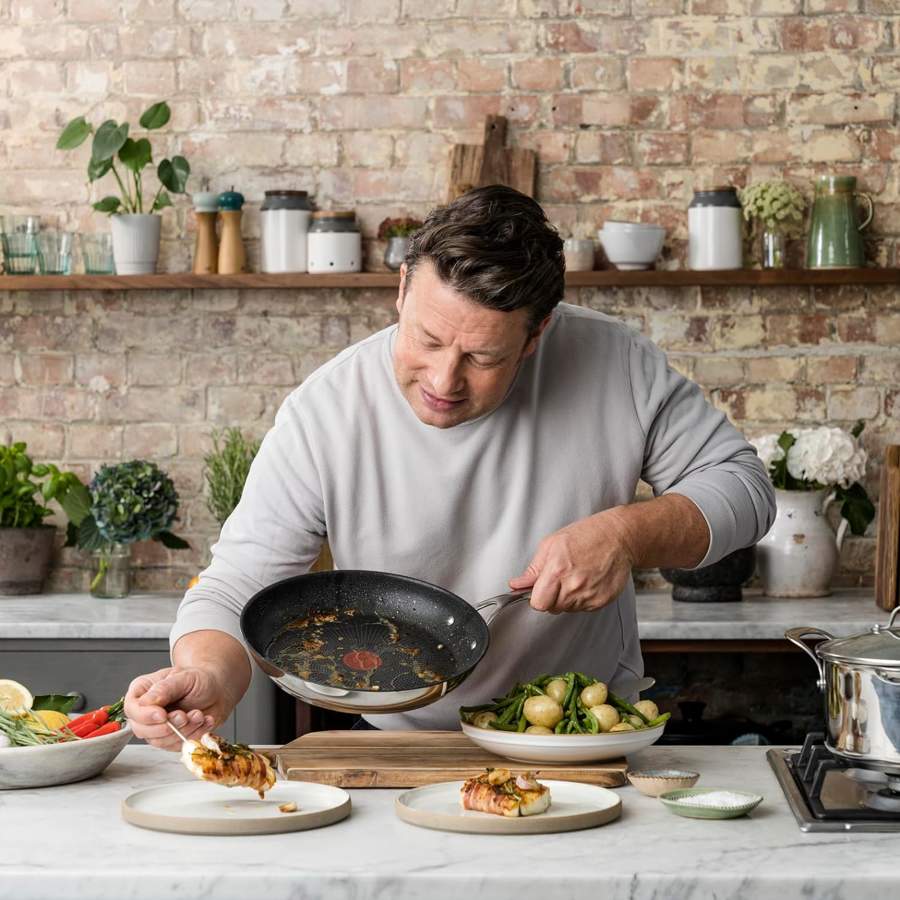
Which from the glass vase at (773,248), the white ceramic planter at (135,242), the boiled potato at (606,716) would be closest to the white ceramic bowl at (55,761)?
the boiled potato at (606,716)

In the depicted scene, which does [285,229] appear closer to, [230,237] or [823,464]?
[230,237]

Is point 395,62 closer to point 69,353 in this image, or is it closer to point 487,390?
point 69,353

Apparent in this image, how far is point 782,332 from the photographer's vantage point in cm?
366

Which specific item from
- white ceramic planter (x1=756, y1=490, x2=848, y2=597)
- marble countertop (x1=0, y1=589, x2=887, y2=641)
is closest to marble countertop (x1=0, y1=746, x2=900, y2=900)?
marble countertop (x1=0, y1=589, x2=887, y2=641)

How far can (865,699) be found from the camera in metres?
1.50

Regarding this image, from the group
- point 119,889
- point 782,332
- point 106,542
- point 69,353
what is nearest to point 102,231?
point 69,353

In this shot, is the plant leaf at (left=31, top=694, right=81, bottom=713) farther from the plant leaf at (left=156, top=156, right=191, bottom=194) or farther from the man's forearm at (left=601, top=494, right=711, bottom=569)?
the plant leaf at (left=156, top=156, right=191, bottom=194)

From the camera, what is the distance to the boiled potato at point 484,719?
5.59 ft

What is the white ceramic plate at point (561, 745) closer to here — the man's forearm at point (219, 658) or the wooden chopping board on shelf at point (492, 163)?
the man's forearm at point (219, 658)

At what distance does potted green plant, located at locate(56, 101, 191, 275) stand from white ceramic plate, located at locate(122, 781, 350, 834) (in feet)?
7.59

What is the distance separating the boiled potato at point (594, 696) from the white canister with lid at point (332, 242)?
2.11 meters

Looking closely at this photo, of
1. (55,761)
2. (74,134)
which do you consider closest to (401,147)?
(74,134)

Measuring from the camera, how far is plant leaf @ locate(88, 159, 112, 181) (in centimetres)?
355

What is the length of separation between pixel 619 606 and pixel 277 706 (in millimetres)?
1213
